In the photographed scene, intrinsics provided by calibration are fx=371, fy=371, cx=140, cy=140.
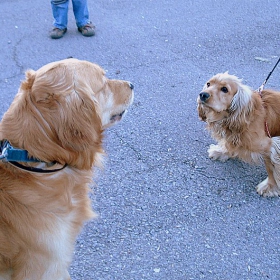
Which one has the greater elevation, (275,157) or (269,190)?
(275,157)

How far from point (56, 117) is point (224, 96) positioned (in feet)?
6.30

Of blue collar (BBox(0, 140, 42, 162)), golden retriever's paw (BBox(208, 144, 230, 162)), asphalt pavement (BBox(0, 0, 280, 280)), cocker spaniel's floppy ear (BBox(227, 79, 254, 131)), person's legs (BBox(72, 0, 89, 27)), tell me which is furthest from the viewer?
person's legs (BBox(72, 0, 89, 27))

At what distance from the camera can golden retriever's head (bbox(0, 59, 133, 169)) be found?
1.78 meters

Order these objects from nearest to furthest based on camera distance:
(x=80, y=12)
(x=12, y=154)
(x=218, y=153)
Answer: (x=12, y=154) < (x=218, y=153) < (x=80, y=12)

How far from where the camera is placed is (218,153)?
3539 mm

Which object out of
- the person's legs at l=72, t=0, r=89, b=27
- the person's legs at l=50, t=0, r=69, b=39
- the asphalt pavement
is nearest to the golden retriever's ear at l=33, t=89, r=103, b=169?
the asphalt pavement

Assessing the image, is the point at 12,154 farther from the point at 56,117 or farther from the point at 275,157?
the point at 275,157

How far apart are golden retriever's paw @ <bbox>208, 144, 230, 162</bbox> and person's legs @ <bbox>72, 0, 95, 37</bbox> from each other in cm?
319

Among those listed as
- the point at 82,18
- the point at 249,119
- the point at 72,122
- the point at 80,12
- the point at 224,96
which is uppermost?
the point at 72,122

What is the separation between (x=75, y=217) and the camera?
211cm

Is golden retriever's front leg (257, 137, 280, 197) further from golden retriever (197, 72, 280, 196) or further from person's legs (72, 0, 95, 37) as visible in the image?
person's legs (72, 0, 95, 37)

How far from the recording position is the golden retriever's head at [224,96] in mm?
3215

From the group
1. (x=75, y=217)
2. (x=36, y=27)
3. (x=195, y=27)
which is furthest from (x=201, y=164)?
(x=36, y=27)

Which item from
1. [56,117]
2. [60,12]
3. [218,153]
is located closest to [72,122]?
[56,117]
